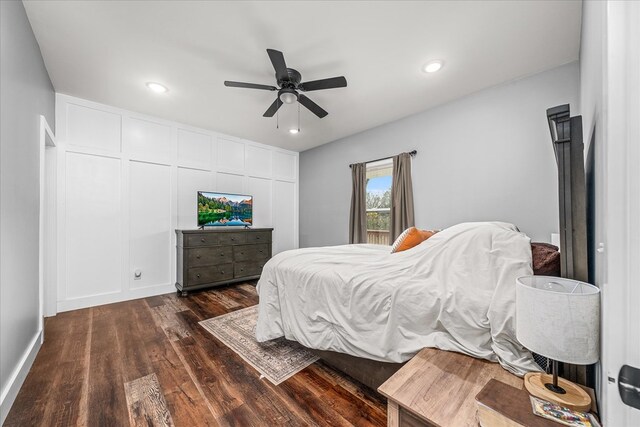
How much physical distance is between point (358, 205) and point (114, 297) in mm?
3782

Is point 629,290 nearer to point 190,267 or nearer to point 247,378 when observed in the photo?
point 247,378

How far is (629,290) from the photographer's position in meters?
0.52

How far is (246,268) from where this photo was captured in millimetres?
4453

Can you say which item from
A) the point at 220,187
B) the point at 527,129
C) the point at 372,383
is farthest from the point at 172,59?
the point at 527,129

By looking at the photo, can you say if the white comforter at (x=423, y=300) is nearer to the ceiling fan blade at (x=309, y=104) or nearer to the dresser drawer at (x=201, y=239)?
the ceiling fan blade at (x=309, y=104)

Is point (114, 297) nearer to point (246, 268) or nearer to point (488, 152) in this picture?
point (246, 268)

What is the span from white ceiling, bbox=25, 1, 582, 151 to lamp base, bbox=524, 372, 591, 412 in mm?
2321

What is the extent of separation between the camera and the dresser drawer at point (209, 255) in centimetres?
382

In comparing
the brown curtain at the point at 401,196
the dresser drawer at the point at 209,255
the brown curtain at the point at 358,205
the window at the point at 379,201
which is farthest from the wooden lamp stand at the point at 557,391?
the dresser drawer at the point at 209,255

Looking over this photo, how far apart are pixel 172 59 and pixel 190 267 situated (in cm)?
266

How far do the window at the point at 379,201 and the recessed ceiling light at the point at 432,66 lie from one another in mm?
1557

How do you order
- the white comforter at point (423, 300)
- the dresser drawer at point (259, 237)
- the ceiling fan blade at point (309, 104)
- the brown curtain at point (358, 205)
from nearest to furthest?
the white comforter at point (423, 300) < the ceiling fan blade at point (309, 104) < the brown curtain at point (358, 205) < the dresser drawer at point (259, 237)

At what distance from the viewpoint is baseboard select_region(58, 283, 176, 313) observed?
10.4ft

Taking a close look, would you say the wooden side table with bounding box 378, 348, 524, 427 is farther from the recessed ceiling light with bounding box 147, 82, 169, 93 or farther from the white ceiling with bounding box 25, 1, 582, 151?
the recessed ceiling light with bounding box 147, 82, 169, 93
